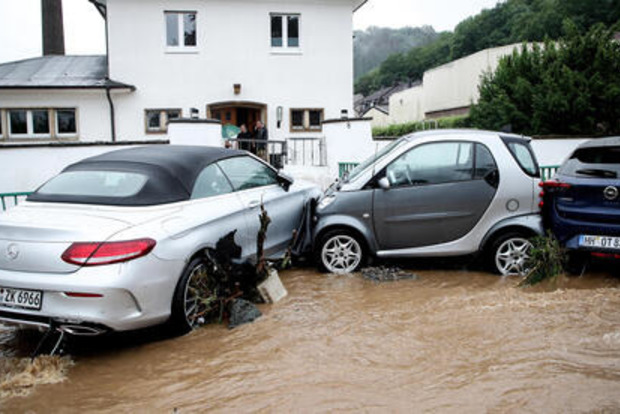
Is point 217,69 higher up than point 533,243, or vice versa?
point 217,69

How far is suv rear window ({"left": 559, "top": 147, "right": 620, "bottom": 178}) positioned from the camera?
20.8 ft

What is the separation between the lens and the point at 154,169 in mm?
5270

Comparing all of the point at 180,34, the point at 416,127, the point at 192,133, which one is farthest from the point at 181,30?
the point at 416,127

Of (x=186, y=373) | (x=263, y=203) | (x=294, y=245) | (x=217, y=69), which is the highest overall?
(x=217, y=69)

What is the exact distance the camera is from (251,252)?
603cm

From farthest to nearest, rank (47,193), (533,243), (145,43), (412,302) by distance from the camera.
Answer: (145,43) → (533,243) → (412,302) → (47,193)

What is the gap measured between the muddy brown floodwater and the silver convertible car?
49 cm

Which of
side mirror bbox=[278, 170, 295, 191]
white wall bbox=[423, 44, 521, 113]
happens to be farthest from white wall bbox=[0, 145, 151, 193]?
white wall bbox=[423, 44, 521, 113]

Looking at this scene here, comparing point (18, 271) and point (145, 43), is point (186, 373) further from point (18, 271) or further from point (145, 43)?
point (145, 43)

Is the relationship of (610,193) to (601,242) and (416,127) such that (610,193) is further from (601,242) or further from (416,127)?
(416,127)

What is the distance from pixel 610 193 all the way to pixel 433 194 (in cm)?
198

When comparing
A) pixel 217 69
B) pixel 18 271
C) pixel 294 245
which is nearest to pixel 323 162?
pixel 217 69

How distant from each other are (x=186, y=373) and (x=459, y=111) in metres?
45.8

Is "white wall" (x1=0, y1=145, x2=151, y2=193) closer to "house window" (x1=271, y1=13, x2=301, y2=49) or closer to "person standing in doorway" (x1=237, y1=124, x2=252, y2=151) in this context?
"person standing in doorway" (x1=237, y1=124, x2=252, y2=151)
